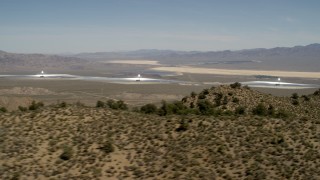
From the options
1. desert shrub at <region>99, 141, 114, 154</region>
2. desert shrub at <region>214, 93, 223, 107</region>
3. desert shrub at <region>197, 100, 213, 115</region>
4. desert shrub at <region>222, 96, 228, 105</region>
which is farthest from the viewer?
desert shrub at <region>222, 96, 228, 105</region>

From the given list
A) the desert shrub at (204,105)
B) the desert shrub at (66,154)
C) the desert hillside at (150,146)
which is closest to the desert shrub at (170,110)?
the desert shrub at (204,105)

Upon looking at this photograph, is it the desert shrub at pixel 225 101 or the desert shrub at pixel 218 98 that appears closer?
the desert shrub at pixel 218 98

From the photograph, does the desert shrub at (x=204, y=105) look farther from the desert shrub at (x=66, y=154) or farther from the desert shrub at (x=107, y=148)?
the desert shrub at (x=66, y=154)

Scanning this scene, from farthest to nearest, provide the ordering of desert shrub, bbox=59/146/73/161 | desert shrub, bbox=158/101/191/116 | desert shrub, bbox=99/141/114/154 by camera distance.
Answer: desert shrub, bbox=158/101/191/116, desert shrub, bbox=99/141/114/154, desert shrub, bbox=59/146/73/161

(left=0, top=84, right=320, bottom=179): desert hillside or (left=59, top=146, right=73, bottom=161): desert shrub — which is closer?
(left=0, top=84, right=320, bottom=179): desert hillside

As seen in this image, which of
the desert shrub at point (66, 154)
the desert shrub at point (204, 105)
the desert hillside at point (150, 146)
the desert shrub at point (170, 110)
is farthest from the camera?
the desert shrub at point (204, 105)

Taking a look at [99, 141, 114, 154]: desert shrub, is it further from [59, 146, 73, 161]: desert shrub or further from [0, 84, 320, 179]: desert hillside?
[59, 146, 73, 161]: desert shrub

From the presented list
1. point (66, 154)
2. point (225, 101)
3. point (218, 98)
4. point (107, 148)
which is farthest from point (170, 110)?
point (66, 154)

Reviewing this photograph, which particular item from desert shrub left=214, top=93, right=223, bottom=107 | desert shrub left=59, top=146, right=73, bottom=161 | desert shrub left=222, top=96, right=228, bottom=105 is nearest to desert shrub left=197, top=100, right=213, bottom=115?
desert shrub left=214, top=93, right=223, bottom=107

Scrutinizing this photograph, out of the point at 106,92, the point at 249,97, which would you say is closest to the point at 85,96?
the point at 106,92
